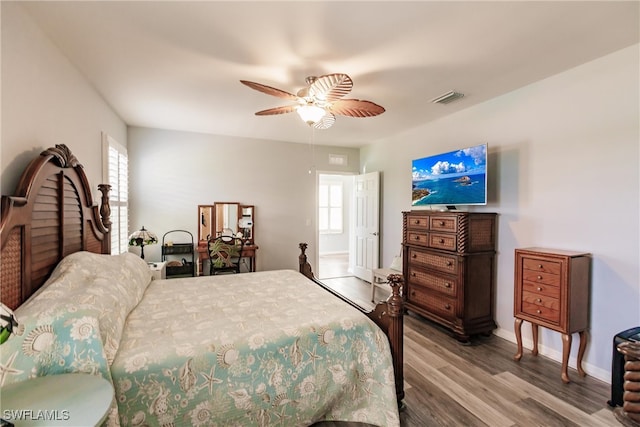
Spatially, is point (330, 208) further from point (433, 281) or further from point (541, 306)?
point (541, 306)

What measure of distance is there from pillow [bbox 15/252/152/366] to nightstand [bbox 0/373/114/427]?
0.73ft

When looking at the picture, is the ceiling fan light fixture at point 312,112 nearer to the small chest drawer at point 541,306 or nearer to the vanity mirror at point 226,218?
the small chest drawer at point 541,306

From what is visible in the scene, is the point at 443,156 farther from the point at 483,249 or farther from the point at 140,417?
the point at 140,417

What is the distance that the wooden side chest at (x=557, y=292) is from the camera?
235cm

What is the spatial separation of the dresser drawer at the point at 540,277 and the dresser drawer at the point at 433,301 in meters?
0.75

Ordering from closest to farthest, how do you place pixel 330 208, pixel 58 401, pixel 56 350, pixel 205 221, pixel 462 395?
pixel 58 401 → pixel 56 350 → pixel 462 395 → pixel 205 221 → pixel 330 208

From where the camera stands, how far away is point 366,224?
5.54 metres

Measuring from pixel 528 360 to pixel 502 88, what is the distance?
2613mm

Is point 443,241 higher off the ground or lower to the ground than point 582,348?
→ higher

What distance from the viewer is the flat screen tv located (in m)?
3.13

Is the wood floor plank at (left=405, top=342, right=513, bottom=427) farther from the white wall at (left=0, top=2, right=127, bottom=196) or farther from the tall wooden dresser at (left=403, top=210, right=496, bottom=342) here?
the white wall at (left=0, top=2, right=127, bottom=196)

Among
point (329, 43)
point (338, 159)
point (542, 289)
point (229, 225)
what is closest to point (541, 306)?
point (542, 289)

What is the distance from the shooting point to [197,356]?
4.82 feet

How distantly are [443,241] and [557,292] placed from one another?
1085 mm
